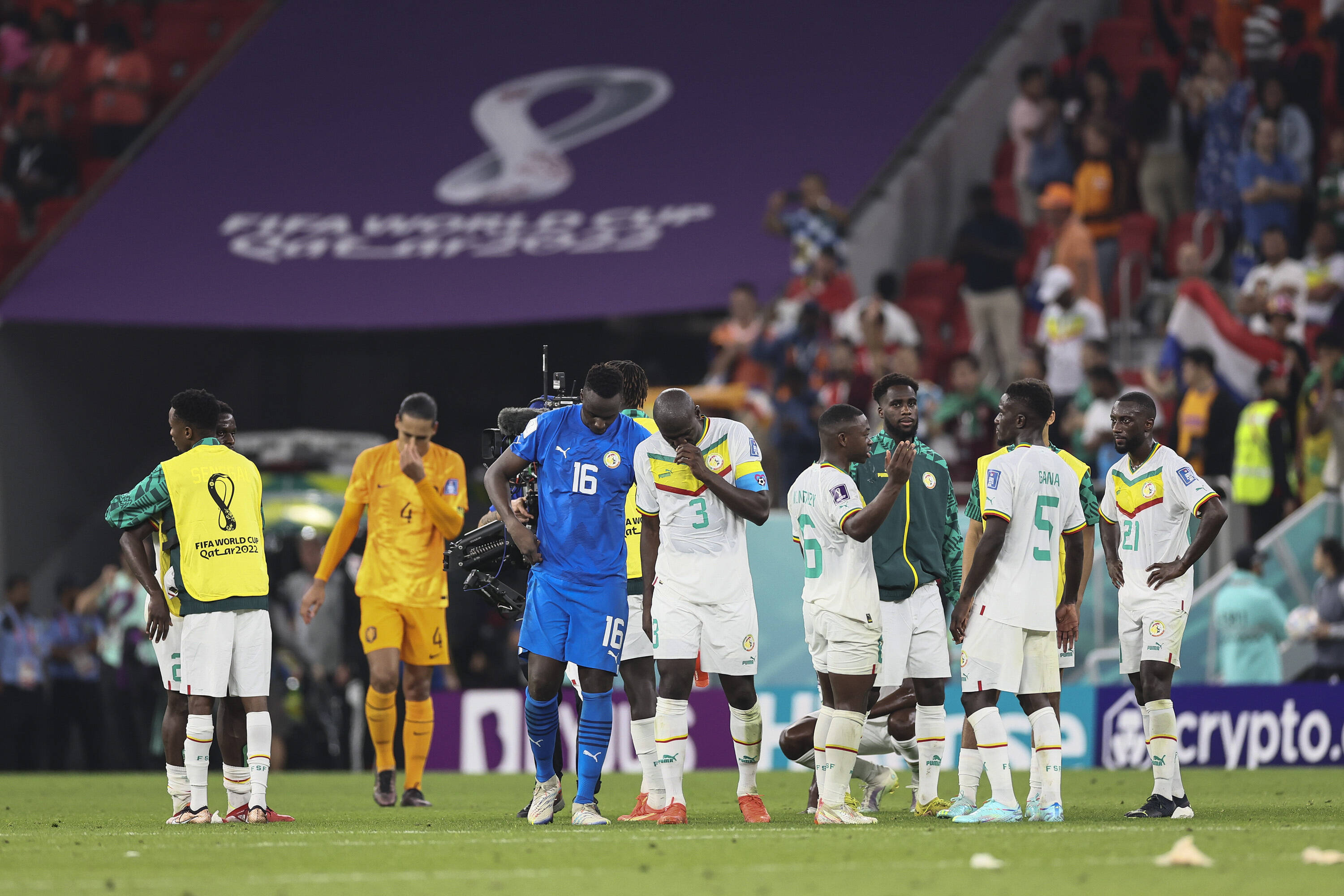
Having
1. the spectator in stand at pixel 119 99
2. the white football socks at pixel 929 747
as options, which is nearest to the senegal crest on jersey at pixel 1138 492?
the white football socks at pixel 929 747

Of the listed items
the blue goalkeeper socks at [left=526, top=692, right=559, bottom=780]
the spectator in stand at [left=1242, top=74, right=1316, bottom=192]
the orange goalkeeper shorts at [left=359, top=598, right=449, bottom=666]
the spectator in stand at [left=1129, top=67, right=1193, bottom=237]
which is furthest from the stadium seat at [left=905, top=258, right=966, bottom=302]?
the blue goalkeeper socks at [left=526, top=692, right=559, bottom=780]

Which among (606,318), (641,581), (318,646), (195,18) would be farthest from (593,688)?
(195,18)

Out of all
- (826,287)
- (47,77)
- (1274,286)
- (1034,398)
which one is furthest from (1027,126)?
(47,77)

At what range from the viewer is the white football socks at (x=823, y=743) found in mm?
9562

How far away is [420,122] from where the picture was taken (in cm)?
2484

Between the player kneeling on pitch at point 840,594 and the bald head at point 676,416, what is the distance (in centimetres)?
64

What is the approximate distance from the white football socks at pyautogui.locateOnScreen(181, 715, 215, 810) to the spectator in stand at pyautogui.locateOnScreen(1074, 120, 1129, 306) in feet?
45.2

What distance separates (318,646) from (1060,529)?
12226 mm

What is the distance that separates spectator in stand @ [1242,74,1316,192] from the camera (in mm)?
20578

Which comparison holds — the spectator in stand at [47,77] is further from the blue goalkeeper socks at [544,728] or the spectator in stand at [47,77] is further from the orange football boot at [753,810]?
the orange football boot at [753,810]

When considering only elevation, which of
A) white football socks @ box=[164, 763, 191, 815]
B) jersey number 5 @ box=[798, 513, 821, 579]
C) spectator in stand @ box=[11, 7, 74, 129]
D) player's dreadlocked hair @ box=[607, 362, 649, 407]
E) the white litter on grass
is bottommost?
the white litter on grass

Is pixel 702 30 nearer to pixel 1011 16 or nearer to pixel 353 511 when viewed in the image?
pixel 1011 16

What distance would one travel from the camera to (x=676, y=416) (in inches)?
374

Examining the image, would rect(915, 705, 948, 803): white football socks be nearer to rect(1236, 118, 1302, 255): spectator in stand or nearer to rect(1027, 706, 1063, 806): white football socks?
rect(1027, 706, 1063, 806): white football socks
